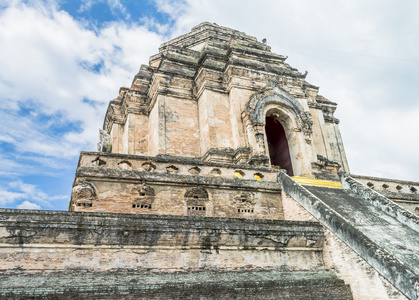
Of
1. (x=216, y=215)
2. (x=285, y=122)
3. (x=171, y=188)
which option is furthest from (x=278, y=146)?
(x=171, y=188)

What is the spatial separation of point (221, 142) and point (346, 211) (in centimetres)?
650

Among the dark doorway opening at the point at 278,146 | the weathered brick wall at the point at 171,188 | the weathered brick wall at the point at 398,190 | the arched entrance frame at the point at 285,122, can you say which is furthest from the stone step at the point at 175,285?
the dark doorway opening at the point at 278,146

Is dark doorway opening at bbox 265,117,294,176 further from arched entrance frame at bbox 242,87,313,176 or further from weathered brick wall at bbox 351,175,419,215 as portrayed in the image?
weathered brick wall at bbox 351,175,419,215

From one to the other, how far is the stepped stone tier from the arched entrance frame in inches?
2.0

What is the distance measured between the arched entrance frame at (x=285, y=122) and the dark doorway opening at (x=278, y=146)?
749 millimetres

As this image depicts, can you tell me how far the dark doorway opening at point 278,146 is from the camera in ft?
52.4

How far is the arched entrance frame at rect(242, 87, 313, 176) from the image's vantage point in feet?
45.4

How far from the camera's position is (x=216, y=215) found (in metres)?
9.36

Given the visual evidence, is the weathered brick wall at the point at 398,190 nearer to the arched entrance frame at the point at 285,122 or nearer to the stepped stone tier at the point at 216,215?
the stepped stone tier at the point at 216,215

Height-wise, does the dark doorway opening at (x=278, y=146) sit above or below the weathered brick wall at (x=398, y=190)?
above

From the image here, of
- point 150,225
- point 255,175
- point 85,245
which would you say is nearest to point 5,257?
point 85,245

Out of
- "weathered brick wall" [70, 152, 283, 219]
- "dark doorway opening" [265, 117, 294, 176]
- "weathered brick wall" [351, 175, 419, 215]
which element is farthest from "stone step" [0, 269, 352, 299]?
"dark doorway opening" [265, 117, 294, 176]

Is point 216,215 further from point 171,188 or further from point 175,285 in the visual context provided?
point 175,285

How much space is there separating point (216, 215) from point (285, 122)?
769 cm
